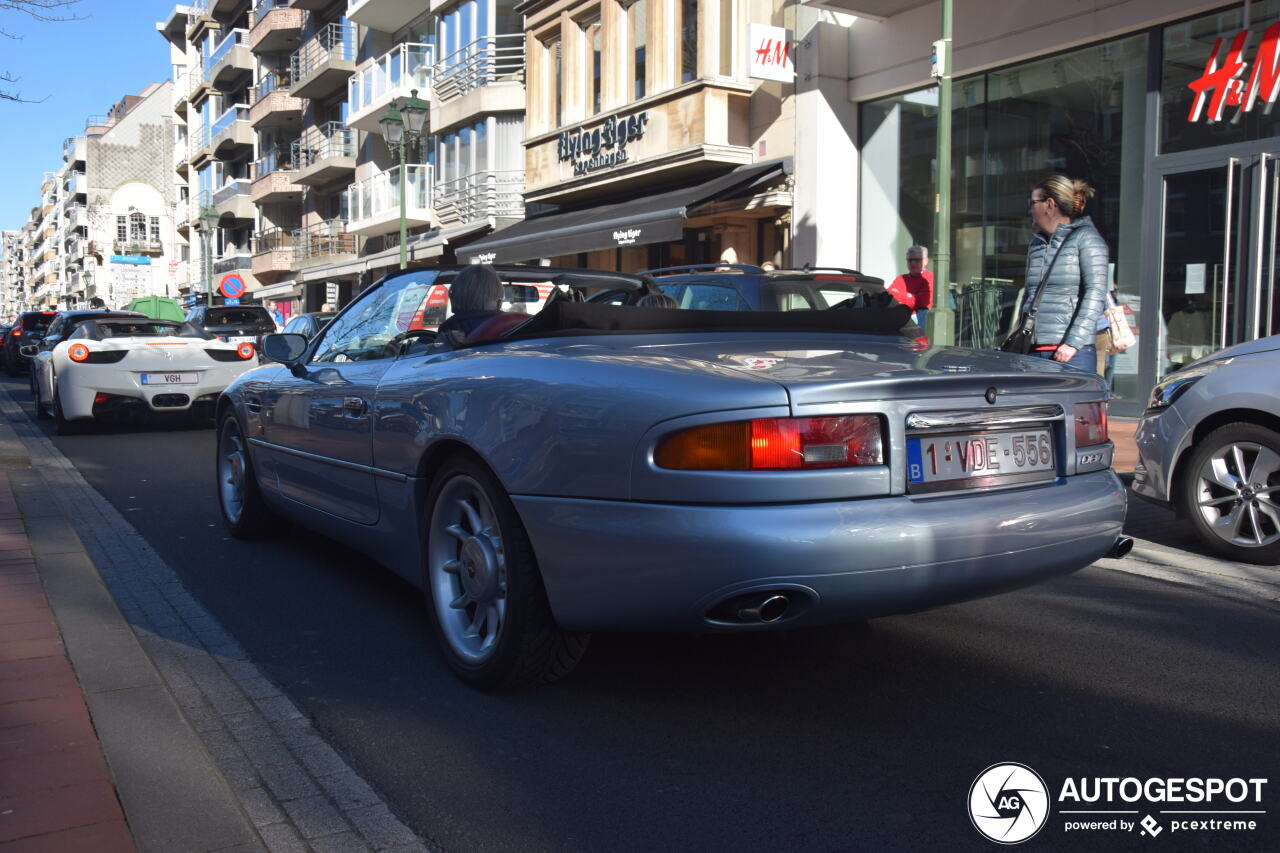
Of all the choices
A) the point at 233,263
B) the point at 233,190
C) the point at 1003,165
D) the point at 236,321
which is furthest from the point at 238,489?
the point at 233,190

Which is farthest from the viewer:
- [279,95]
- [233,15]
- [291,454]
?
[233,15]

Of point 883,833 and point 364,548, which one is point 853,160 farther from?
point 883,833

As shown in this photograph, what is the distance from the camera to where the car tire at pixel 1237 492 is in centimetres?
542

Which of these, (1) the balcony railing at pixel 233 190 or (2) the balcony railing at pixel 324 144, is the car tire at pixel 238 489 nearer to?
(2) the balcony railing at pixel 324 144

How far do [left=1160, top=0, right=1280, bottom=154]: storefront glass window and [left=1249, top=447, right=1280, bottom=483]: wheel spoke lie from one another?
695 centimetres

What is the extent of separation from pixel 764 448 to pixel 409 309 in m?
2.34

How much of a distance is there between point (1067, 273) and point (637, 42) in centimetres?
1486

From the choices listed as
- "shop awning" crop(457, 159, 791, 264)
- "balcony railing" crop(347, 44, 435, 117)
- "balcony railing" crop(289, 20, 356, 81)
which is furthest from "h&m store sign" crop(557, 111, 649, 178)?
"balcony railing" crop(289, 20, 356, 81)

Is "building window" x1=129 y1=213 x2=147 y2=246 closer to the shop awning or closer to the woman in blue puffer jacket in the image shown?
the shop awning

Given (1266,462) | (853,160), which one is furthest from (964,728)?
(853,160)

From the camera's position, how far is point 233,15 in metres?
55.8

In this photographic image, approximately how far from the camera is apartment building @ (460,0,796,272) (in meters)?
17.0

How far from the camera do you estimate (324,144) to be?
38719 mm

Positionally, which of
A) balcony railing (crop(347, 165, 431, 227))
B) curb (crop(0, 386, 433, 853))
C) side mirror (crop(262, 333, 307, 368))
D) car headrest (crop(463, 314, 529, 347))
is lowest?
curb (crop(0, 386, 433, 853))
